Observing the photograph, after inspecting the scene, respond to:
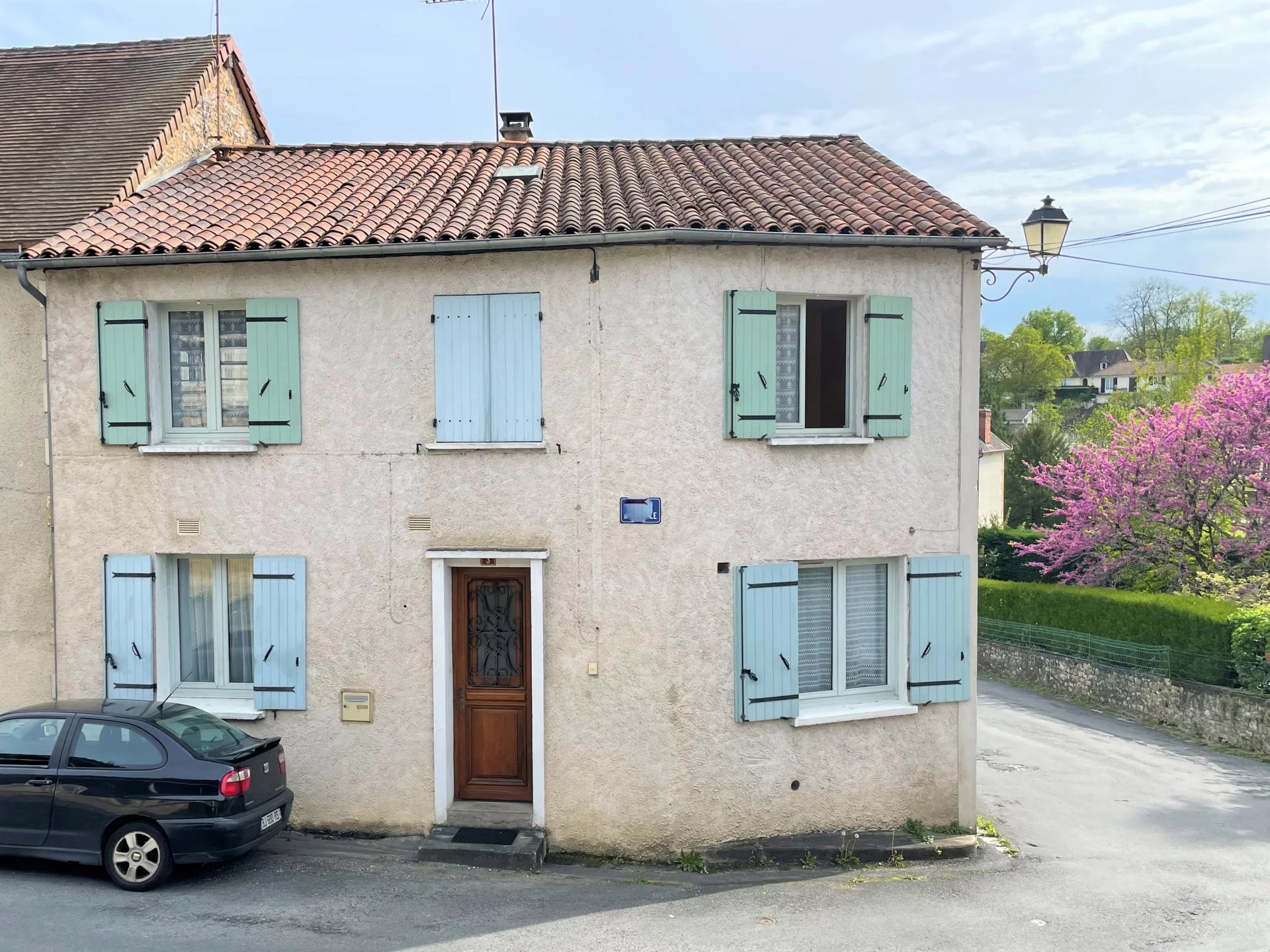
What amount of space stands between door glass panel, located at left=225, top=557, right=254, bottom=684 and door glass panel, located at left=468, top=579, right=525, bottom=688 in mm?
2254

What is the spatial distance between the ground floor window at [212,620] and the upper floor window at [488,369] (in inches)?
104

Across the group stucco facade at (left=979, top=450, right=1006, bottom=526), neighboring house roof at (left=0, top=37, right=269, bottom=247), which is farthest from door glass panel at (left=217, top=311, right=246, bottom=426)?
stucco facade at (left=979, top=450, right=1006, bottom=526)

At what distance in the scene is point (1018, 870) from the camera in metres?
9.01

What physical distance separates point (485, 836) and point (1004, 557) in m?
21.3

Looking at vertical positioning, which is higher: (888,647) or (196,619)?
(196,619)

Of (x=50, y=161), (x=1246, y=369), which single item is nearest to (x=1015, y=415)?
(x=1246, y=369)

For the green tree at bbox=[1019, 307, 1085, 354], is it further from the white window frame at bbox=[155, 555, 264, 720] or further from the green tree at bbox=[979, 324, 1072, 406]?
the white window frame at bbox=[155, 555, 264, 720]

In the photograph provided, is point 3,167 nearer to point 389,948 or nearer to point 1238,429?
point 389,948

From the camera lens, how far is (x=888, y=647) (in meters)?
9.62

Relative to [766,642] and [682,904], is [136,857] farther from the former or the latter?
[766,642]

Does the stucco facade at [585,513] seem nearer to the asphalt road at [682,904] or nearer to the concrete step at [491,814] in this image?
the concrete step at [491,814]

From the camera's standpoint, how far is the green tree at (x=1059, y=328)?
262ft

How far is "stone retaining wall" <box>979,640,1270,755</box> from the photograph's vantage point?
1416cm

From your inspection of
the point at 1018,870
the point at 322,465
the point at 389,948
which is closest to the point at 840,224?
the point at 322,465
